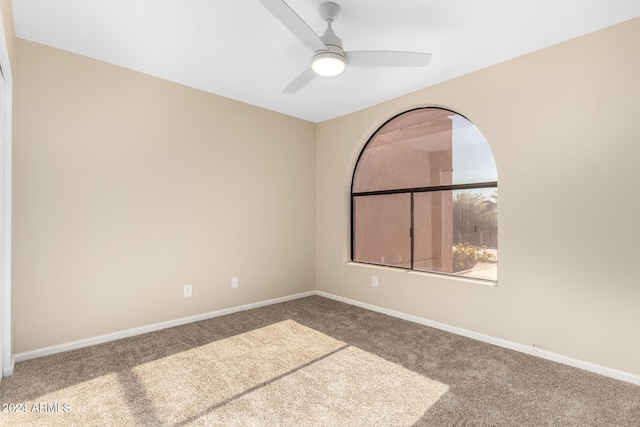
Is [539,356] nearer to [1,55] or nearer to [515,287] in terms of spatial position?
[515,287]

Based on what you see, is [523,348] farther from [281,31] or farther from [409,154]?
[281,31]

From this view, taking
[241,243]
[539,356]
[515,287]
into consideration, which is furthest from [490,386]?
[241,243]

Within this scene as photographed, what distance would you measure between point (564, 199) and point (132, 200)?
354cm

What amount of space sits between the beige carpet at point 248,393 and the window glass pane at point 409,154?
1.91 meters

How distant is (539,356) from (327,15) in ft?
9.54

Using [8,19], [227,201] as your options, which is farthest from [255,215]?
[8,19]

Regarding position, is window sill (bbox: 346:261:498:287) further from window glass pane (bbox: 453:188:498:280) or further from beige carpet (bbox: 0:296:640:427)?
beige carpet (bbox: 0:296:640:427)

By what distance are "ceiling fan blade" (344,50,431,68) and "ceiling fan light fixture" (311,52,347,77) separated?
0.09 metres

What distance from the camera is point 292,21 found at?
1727 millimetres

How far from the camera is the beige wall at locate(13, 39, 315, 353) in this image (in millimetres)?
2426

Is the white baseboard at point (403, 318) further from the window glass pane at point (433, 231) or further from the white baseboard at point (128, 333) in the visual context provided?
the window glass pane at point (433, 231)

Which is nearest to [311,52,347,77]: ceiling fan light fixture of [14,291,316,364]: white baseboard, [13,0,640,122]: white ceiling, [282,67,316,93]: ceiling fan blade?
[282,67,316,93]: ceiling fan blade

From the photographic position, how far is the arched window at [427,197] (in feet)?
9.70

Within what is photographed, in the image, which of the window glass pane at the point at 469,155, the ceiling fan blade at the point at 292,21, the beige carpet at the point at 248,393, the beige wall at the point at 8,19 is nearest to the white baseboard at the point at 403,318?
the beige carpet at the point at 248,393
